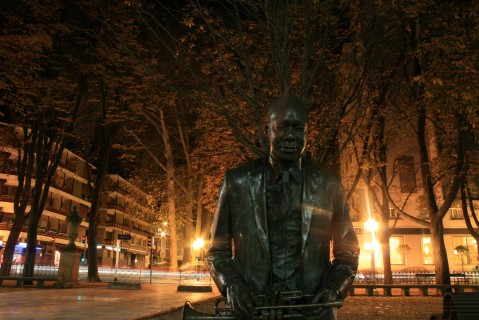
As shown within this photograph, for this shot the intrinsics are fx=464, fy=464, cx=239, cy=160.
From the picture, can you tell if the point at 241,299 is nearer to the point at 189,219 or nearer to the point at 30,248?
the point at 30,248

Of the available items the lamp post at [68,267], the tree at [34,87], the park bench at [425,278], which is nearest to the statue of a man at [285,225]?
the tree at [34,87]

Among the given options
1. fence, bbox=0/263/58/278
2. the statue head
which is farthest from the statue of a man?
fence, bbox=0/263/58/278

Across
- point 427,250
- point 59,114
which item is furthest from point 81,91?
point 427,250

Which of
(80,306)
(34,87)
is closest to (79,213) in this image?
(34,87)

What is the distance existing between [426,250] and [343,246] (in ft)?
115

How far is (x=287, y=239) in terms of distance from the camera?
2.04 meters

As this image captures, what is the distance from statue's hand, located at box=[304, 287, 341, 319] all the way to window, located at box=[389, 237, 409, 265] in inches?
1352

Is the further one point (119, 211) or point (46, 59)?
point (119, 211)

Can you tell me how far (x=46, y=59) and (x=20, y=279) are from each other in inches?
356

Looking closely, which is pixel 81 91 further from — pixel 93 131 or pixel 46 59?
pixel 93 131

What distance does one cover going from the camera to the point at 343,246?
213 cm

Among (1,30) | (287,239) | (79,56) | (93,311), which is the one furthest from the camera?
(79,56)

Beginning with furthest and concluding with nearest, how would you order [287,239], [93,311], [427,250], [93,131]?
[427,250], [93,131], [93,311], [287,239]

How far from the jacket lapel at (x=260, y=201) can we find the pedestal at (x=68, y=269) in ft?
61.7
